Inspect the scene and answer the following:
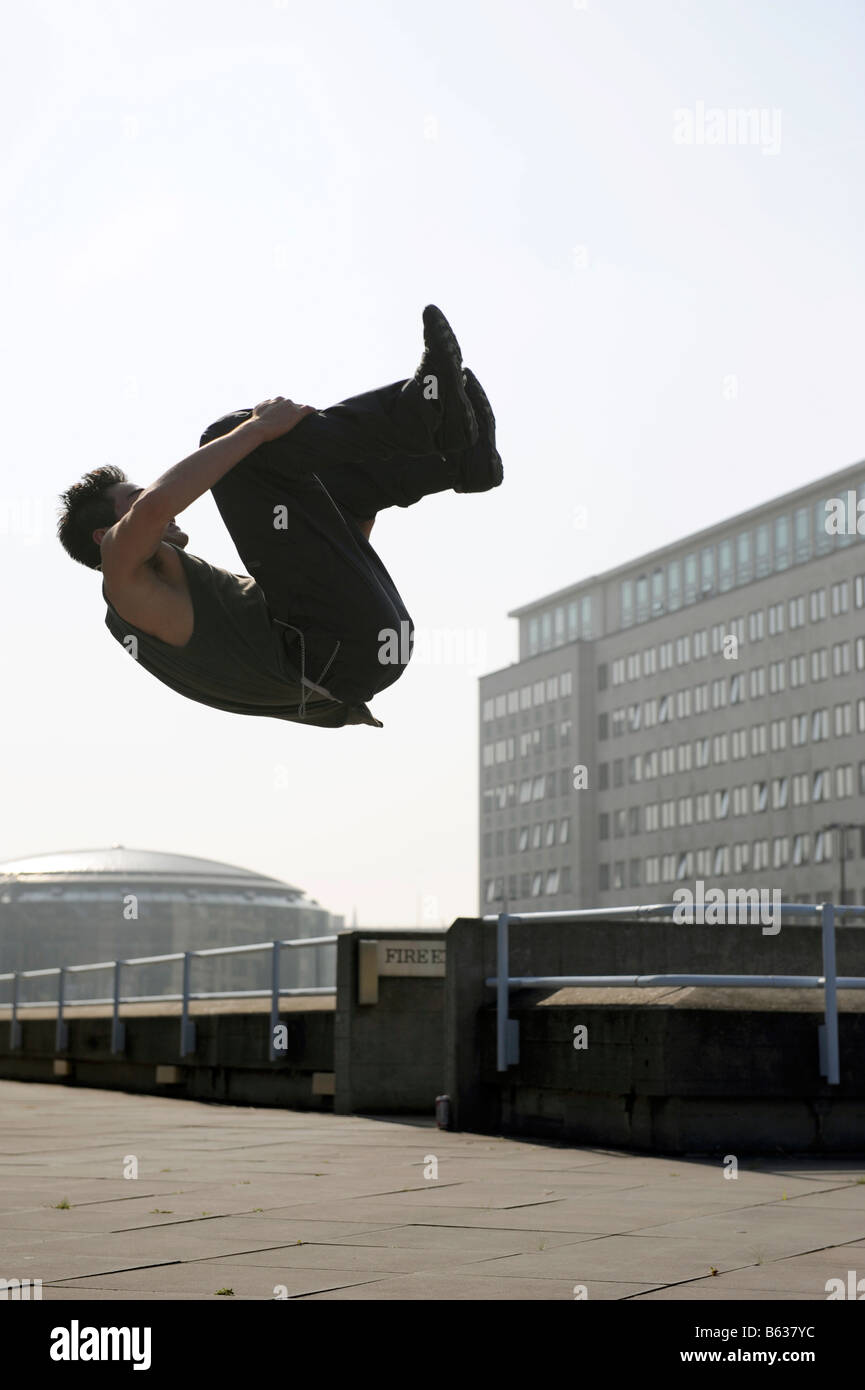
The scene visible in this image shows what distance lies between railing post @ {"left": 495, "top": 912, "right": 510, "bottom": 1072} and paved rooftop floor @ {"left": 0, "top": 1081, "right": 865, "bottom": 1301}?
2.33 feet

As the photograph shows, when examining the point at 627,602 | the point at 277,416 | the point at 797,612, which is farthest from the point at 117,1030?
the point at 627,602

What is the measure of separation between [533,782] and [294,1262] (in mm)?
126829

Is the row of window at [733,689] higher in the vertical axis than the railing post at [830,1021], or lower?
higher

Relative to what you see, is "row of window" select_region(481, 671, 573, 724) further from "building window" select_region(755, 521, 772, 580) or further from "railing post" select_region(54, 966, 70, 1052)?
"railing post" select_region(54, 966, 70, 1052)

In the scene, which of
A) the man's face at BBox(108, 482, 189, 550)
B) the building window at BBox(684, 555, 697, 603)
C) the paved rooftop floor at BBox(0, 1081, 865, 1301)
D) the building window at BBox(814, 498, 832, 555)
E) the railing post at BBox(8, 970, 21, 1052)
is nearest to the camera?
the man's face at BBox(108, 482, 189, 550)

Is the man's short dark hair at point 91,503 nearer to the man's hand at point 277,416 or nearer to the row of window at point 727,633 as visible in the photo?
the man's hand at point 277,416

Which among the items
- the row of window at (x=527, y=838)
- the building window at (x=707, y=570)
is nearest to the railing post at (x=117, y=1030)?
the building window at (x=707, y=570)

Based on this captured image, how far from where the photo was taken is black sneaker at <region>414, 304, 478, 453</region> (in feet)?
10.7

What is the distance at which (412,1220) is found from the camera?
27.0 ft

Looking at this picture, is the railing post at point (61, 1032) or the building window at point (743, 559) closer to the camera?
Answer: the railing post at point (61, 1032)

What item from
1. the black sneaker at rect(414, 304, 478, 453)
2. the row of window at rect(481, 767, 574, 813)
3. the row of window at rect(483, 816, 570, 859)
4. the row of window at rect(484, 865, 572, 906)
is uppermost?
the row of window at rect(481, 767, 574, 813)

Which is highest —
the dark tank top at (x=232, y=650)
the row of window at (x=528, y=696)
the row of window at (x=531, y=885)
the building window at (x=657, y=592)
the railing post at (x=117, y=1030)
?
the building window at (x=657, y=592)

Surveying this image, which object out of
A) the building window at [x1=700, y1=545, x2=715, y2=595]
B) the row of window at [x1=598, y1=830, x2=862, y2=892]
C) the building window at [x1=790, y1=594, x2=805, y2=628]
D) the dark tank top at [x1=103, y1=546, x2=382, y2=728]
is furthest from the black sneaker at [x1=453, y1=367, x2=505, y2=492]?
the building window at [x1=700, y1=545, x2=715, y2=595]

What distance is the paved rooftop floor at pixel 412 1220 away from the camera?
6156 millimetres
